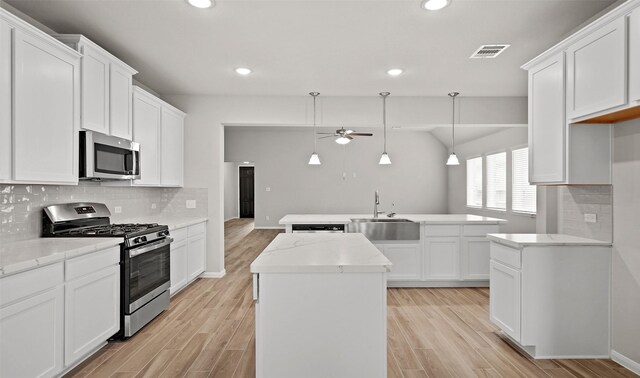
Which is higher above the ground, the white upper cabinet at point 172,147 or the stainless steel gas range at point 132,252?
the white upper cabinet at point 172,147

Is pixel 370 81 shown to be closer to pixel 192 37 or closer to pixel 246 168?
pixel 192 37

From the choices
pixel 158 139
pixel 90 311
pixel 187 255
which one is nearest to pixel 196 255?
pixel 187 255

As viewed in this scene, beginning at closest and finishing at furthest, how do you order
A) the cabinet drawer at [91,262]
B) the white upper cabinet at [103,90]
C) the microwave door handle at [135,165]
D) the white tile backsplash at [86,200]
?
1. the cabinet drawer at [91,262]
2. the white tile backsplash at [86,200]
3. the white upper cabinet at [103,90]
4. the microwave door handle at [135,165]

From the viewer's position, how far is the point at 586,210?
2764 millimetres

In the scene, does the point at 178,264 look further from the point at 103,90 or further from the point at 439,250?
the point at 439,250

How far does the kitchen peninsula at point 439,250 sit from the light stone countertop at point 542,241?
4.73ft

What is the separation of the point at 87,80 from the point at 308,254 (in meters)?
2.26

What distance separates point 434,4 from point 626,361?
2852 mm

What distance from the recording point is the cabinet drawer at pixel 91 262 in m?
2.22

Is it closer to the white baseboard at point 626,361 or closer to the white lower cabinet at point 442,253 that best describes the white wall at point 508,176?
the white lower cabinet at point 442,253

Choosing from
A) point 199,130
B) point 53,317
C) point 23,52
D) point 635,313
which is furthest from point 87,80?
point 635,313

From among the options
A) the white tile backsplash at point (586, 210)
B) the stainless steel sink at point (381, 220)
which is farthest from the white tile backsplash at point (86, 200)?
the white tile backsplash at point (586, 210)

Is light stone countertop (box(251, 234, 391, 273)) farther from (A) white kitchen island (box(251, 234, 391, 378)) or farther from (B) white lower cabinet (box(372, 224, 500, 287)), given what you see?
(B) white lower cabinet (box(372, 224, 500, 287))

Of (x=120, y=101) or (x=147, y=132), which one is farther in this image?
(x=147, y=132)
